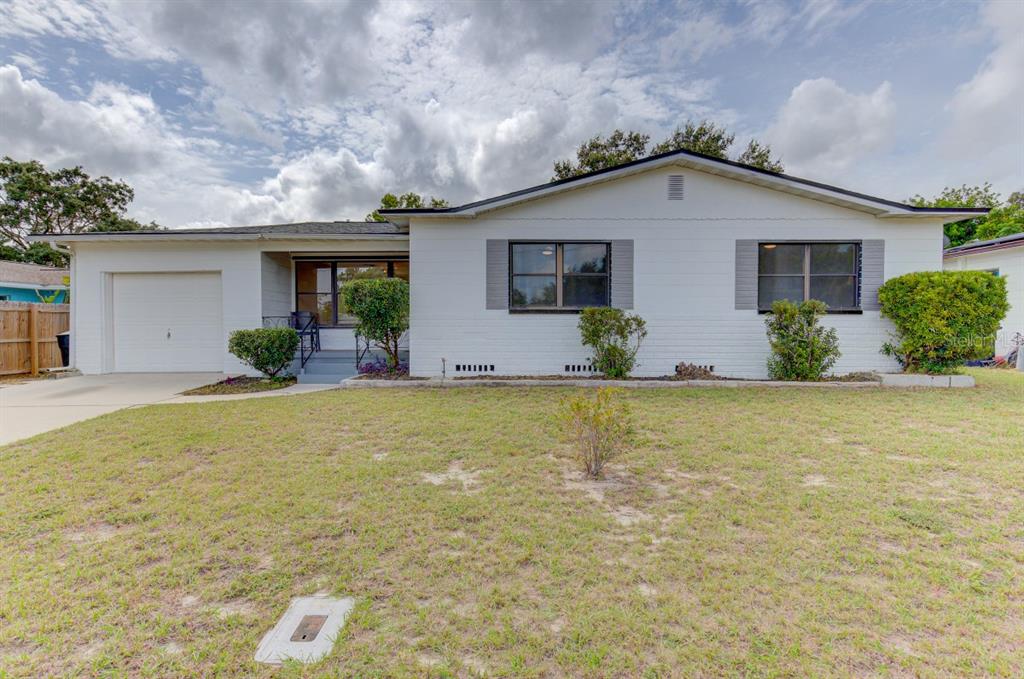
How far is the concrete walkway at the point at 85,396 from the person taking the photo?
19.5 feet

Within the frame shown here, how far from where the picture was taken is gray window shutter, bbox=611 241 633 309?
9000mm

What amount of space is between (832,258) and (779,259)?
1.07 m

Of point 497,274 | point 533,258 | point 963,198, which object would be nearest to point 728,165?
Result: point 533,258

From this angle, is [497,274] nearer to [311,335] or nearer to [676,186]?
[676,186]

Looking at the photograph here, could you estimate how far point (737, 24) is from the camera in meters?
10.9

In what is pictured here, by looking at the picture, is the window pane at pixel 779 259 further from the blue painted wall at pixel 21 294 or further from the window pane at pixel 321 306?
the blue painted wall at pixel 21 294

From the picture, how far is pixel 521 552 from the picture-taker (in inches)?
102

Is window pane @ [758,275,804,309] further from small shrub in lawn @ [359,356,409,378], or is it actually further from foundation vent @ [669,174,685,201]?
small shrub in lawn @ [359,356,409,378]

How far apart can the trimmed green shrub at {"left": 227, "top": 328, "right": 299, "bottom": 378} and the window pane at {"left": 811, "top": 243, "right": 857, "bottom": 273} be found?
37.1 feet

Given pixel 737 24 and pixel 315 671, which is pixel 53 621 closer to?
pixel 315 671

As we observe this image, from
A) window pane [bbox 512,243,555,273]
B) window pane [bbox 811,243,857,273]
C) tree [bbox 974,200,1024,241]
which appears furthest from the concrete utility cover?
tree [bbox 974,200,1024,241]

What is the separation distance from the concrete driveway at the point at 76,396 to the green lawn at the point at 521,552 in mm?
1291

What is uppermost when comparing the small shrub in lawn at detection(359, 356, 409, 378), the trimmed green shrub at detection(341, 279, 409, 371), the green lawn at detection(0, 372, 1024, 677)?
the trimmed green shrub at detection(341, 279, 409, 371)

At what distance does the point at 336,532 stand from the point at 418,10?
11.5 meters
